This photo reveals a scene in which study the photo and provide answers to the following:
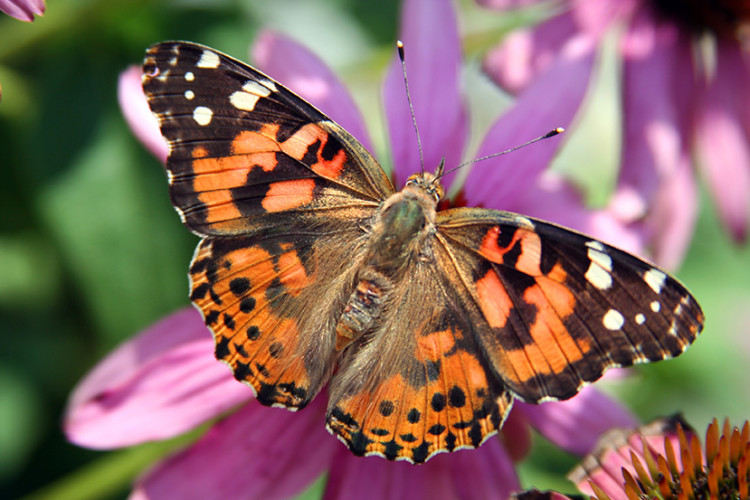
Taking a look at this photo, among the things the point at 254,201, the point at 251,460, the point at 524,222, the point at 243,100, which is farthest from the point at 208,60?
the point at 251,460

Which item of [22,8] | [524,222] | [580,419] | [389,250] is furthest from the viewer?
[580,419]

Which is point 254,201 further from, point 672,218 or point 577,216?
point 672,218

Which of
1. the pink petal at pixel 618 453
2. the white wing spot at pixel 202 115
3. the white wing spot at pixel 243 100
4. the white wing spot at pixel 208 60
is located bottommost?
the pink petal at pixel 618 453

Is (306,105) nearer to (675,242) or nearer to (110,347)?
(110,347)

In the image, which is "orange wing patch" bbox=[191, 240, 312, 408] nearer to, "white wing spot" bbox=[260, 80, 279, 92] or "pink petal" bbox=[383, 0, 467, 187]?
"white wing spot" bbox=[260, 80, 279, 92]

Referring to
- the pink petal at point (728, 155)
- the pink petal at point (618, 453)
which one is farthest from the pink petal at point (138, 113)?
the pink petal at point (728, 155)

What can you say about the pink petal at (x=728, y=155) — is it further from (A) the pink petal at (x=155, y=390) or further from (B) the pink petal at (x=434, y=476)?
(A) the pink petal at (x=155, y=390)
